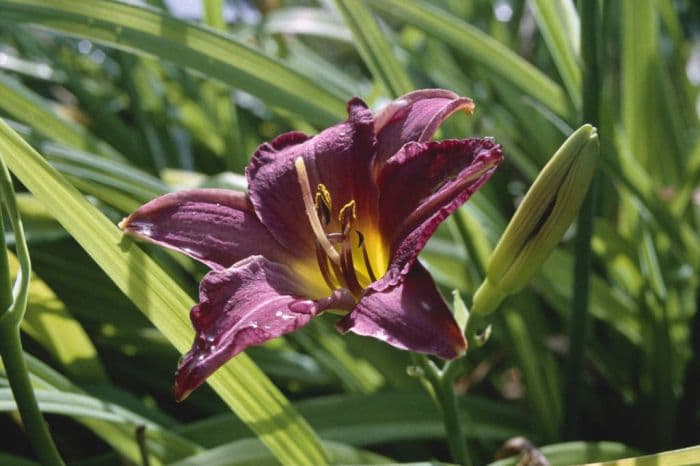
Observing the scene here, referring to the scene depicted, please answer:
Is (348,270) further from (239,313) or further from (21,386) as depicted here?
(21,386)

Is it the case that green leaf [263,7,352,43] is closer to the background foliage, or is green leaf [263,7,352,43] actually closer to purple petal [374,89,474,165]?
the background foliage

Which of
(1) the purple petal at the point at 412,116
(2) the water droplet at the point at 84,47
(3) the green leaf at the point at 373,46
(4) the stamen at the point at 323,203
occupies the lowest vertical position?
(4) the stamen at the point at 323,203

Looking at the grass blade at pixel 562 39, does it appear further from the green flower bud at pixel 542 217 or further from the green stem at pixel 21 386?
the green stem at pixel 21 386

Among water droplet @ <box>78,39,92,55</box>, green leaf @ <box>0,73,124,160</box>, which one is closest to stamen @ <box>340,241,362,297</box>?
green leaf @ <box>0,73,124,160</box>

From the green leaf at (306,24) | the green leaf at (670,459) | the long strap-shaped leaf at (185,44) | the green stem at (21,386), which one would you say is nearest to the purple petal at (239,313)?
the green stem at (21,386)

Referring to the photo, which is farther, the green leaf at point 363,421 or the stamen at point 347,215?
the green leaf at point 363,421

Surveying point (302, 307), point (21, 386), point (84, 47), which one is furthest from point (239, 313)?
point (84, 47)

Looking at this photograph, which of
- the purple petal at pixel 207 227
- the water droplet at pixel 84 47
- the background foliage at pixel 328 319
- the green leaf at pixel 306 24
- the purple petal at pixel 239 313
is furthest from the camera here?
the water droplet at pixel 84 47

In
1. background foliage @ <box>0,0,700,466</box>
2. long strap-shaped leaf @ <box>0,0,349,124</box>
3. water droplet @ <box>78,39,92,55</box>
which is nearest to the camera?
background foliage @ <box>0,0,700,466</box>
